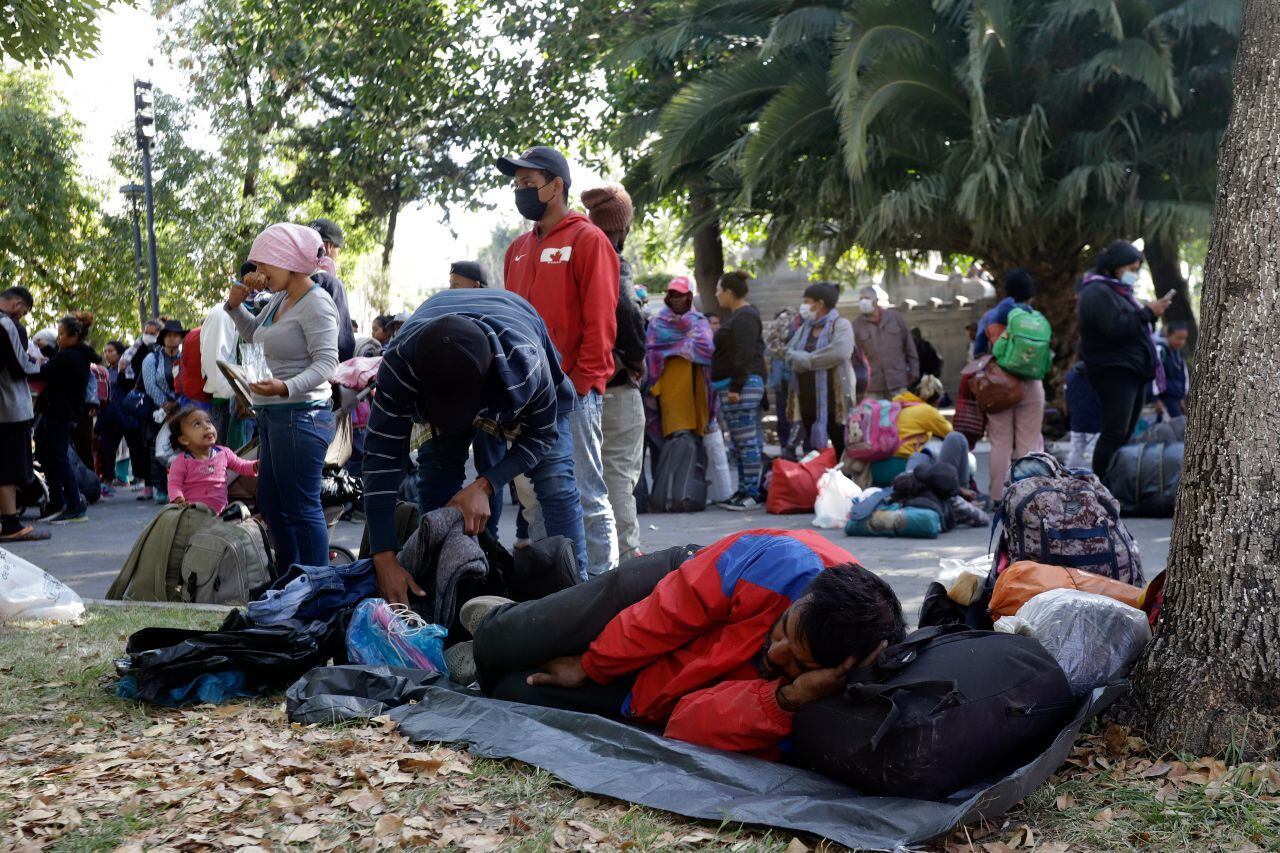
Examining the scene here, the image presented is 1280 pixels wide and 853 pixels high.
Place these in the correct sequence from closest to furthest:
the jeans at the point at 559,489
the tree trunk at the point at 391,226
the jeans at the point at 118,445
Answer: the jeans at the point at 559,489, the jeans at the point at 118,445, the tree trunk at the point at 391,226

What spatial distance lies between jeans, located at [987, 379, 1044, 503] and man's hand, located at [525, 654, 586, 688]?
6.07 m

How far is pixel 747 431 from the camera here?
11305 millimetres

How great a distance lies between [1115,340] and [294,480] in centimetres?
576

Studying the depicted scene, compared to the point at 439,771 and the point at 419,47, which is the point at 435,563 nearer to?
the point at 439,771

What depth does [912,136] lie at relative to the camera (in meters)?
15.6

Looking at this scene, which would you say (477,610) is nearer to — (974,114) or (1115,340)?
(1115,340)

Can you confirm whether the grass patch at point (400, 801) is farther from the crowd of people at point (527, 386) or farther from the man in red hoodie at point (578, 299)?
the man in red hoodie at point (578, 299)

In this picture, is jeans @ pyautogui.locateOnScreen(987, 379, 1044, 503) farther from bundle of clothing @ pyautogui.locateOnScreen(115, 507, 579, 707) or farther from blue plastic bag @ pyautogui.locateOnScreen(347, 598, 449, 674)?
blue plastic bag @ pyautogui.locateOnScreen(347, 598, 449, 674)

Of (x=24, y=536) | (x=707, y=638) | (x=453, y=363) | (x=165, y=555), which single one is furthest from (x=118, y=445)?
(x=707, y=638)

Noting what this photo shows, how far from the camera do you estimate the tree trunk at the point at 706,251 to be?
18.2 metres

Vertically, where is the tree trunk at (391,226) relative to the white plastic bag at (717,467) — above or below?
above

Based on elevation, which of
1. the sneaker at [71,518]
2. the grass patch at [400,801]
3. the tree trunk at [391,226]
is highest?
the tree trunk at [391,226]

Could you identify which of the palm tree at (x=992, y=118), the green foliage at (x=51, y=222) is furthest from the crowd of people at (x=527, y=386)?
the green foliage at (x=51, y=222)

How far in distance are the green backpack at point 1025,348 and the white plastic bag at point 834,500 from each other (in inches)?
56.5
